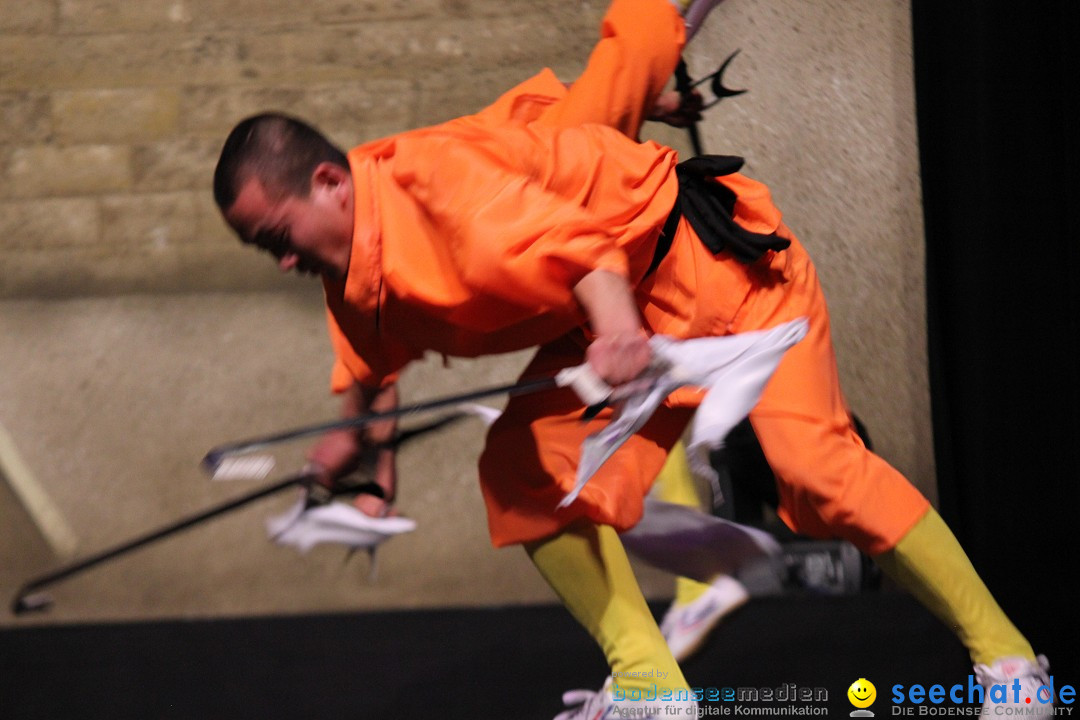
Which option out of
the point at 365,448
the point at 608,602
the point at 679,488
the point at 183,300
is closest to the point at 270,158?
the point at 365,448

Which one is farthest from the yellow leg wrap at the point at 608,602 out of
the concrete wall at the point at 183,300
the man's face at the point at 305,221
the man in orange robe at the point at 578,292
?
the concrete wall at the point at 183,300

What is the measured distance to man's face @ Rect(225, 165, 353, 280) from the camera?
1251 mm

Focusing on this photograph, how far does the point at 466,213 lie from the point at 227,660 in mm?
1329

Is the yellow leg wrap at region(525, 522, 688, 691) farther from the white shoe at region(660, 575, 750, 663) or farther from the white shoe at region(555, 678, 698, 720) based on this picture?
the white shoe at region(660, 575, 750, 663)

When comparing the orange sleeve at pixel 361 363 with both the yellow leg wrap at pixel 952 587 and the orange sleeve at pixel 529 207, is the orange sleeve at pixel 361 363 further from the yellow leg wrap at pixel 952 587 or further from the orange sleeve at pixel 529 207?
the yellow leg wrap at pixel 952 587

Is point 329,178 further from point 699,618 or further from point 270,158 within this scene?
point 699,618

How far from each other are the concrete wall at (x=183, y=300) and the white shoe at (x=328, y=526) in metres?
1.14

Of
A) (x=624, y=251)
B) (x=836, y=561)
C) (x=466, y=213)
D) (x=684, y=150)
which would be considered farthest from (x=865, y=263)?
(x=466, y=213)

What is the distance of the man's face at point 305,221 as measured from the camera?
4.10ft

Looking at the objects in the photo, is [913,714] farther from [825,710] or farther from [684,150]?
[684,150]

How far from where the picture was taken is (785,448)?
4.47 ft

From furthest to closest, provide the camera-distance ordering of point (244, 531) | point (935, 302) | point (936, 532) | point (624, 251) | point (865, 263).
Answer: point (244, 531) < point (865, 263) < point (935, 302) < point (936, 532) < point (624, 251)

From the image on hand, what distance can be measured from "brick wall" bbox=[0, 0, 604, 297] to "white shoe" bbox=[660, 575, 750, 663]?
135 cm

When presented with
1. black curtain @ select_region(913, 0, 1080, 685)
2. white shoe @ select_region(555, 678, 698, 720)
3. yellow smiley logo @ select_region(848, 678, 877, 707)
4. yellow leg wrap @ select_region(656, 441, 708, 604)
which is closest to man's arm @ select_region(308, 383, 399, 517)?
white shoe @ select_region(555, 678, 698, 720)
